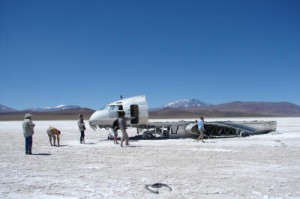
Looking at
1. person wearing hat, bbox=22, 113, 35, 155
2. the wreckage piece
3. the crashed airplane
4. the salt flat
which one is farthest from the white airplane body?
the salt flat

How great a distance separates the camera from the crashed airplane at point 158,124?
963 inches

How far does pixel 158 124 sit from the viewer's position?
25766 millimetres

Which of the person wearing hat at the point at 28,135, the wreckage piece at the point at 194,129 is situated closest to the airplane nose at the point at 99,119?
the wreckage piece at the point at 194,129

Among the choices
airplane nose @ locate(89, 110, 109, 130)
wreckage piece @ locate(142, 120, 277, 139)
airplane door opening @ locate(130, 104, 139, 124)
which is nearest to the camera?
airplane nose @ locate(89, 110, 109, 130)

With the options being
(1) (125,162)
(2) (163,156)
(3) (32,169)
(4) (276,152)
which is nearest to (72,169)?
(3) (32,169)

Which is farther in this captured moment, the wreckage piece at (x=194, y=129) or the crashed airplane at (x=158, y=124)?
the wreckage piece at (x=194, y=129)

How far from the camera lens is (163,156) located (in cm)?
1552

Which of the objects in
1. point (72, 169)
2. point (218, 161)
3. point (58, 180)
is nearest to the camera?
point (58, 180)

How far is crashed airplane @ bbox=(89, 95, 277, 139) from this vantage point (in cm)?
2445

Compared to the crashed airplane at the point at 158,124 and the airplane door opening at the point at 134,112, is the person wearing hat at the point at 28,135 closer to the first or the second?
the crashed airplane at the point at 158,124

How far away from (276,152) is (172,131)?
10233mm

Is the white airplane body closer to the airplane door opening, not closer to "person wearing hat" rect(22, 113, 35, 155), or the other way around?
the airplane door opening

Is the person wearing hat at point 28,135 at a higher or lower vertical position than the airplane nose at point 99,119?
lower

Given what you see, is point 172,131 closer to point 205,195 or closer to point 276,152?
point 276,152
